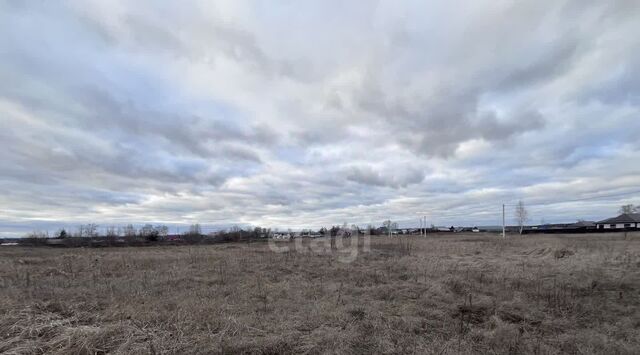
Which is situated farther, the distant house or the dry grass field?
the distant house

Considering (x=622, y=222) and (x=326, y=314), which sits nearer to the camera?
(x=326, y=314)

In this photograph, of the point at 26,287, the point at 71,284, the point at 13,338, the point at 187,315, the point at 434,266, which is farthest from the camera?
the point at 434,266

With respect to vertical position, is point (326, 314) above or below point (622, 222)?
above

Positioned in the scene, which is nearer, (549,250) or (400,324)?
(400,324)

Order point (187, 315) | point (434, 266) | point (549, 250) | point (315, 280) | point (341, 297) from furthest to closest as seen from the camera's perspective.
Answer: point (549, 250), point (434, 266), point (315, 280), point (341, 297), point (187, 315)

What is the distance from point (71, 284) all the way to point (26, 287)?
127 cm


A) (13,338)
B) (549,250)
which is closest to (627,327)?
(13,338)

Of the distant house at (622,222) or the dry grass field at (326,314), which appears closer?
the dry grass field at (326,314)

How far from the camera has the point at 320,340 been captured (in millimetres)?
6637

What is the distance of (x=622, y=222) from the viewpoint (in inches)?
3447

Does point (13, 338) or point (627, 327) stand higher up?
point (13, 338)

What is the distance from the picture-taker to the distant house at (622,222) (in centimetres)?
8362

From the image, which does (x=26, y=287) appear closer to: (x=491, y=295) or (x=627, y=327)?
(x=491, y=295)

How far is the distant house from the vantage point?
3292 inches
